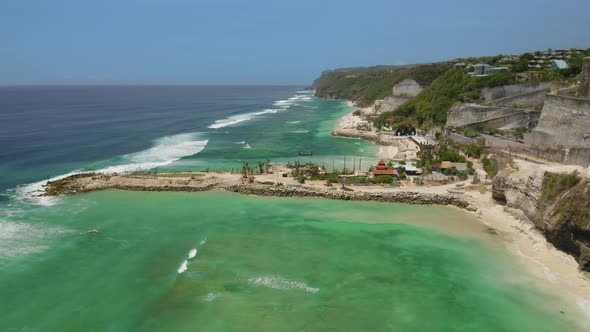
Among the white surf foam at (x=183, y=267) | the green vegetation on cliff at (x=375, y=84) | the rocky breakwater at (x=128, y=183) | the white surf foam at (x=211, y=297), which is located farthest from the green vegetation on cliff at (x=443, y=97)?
the white surf foam at (x=211, y=297)

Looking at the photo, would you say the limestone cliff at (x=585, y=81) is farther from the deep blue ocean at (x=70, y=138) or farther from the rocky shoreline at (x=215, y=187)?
the deep blue ocean at (x=70, y=138)

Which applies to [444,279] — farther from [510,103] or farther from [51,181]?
[510,103]

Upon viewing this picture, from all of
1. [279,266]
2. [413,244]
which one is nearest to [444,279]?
[413,244]

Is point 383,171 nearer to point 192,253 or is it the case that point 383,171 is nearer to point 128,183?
point 192,253

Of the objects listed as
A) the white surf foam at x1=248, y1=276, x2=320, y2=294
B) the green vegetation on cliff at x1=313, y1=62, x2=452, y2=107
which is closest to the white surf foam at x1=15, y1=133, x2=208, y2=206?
the white surf foam at x1=248, y1=276, x2=320, y2=294

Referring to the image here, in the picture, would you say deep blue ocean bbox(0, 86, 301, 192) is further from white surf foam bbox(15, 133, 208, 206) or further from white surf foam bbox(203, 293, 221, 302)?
white surf foam bbox(203, 293, 221, 302)
